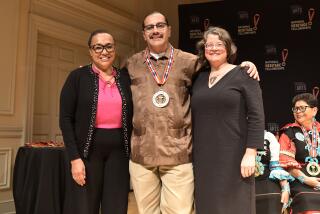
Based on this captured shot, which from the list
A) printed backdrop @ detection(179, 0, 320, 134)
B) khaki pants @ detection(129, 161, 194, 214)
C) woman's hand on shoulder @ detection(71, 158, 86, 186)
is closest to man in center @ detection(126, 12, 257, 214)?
khaki pants @ detection(129, 161, 194, 214)

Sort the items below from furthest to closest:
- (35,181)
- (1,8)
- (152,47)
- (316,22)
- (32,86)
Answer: (316,22), (32,86), (1,8), (35,181), (152,47)

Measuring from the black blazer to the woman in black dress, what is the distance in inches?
16.5

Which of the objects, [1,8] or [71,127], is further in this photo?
[1,8]

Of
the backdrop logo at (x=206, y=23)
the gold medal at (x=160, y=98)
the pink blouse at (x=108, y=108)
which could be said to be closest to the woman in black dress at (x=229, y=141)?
the gold medal at (x=160, y=98)

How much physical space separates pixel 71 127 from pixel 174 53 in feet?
2.34

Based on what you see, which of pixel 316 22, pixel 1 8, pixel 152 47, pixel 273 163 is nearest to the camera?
pixel 152 47

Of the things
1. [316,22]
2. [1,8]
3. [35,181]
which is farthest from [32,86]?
[316,22]

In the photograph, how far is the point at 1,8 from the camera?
148 inches

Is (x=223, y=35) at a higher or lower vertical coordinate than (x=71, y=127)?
higher

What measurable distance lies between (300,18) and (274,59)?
726mm

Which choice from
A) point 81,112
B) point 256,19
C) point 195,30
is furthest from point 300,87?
point 81,112

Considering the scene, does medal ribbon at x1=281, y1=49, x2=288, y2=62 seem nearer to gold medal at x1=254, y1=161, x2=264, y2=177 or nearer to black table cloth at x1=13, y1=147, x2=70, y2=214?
gold medal at x1=254, y1=161, x2=264, y2=177

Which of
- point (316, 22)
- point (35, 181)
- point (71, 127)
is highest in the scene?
point (316, 22)

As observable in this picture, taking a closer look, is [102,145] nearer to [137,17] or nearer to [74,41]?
[74,41]
